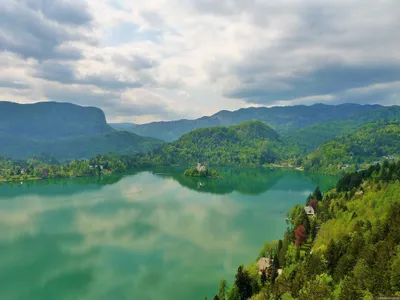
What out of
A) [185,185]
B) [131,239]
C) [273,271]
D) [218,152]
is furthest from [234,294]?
[218,152]

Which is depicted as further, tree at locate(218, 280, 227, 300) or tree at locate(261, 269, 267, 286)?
tree at locate(261, 269, 267, 286)

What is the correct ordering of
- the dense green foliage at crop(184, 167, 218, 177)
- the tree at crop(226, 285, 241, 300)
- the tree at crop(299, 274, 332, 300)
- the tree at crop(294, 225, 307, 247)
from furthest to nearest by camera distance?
the dense green foliage at crop(184, 167, 218, 177) → the tree at crop(294, 225, 307, 247) → the tree at crop(226, 285, 241, 300) → the tree at crop(299, 274, 332, 300)

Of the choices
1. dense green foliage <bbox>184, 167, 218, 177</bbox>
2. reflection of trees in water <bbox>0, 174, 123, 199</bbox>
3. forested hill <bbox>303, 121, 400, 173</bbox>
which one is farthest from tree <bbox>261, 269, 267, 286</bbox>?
forested hill <bbox>303, 121, 400, 173</bbox>

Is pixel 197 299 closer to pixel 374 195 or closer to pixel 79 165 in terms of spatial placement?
pixel 374 195

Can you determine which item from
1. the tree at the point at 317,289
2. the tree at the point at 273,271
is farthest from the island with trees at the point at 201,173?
the tree at the point at 317,289

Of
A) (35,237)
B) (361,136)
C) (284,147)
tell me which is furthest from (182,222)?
(284,147)

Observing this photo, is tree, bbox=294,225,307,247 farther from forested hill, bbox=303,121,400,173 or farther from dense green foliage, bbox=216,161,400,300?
forested hill, bbox=303,121,400,173

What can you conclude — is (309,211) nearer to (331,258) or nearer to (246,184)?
(331,258)
